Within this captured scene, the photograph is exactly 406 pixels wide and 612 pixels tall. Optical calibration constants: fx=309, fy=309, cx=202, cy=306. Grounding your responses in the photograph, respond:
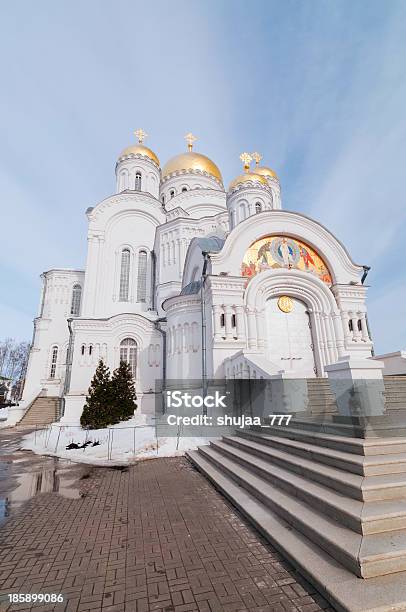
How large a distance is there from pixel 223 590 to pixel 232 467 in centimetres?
356

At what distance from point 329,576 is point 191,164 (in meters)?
35.0

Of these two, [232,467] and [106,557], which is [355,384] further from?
[106,557]

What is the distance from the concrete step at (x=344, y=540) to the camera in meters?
2.66

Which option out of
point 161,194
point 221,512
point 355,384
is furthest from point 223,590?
point 161,194

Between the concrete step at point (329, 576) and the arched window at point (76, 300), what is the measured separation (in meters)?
27.7

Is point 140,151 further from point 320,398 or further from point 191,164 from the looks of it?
point 320,398

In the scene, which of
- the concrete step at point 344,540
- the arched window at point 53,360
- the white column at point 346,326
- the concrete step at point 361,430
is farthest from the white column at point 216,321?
the arched window at point 53,360

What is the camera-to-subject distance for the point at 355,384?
18.6 ft

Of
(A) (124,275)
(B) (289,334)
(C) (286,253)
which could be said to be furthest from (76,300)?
(B) (289,334)

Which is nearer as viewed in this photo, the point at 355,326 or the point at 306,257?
the point at 355,326

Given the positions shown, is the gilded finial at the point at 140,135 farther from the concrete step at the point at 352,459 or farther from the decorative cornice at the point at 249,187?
the concrete step at the point at 352,459

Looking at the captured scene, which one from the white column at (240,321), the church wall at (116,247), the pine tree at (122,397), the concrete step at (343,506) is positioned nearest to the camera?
the concrete step at (343,506)

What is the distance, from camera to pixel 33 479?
704 centimetres

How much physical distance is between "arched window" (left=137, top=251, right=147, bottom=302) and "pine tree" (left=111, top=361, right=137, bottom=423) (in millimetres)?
10888
